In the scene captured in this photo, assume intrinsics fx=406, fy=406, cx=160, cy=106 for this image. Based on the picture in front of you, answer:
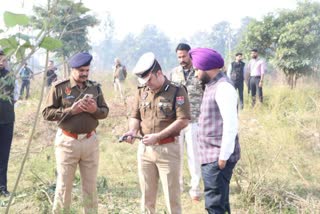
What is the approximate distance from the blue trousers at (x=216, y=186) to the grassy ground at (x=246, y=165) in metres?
0.63

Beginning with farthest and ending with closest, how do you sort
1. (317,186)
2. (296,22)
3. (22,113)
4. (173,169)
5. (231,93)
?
1. (296,22)
2. (22,113)
3. (317,186)
4. (173,169)
5. (231,93)

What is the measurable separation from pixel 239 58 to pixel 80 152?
6.80m

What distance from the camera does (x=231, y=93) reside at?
2.81m

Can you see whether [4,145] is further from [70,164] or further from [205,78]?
[205,78]

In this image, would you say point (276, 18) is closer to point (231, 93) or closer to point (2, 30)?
point (231, 93)

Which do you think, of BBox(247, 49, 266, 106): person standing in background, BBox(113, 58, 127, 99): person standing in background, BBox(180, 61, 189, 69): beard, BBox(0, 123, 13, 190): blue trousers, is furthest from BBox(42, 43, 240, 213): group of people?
BBox(113, 58, 127, 99): person standing in background

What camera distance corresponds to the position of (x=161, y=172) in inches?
125

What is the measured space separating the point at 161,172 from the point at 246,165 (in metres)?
2.43

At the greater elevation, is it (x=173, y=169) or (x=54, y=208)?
(x=173, y=169)

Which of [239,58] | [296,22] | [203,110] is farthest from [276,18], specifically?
[203,110]

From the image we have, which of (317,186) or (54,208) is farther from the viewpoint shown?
(317,186)

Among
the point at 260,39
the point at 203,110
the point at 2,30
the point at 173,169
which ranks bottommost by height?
the point at 173,169

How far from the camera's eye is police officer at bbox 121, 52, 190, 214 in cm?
309

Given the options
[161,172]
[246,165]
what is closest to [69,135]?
[161,172]
